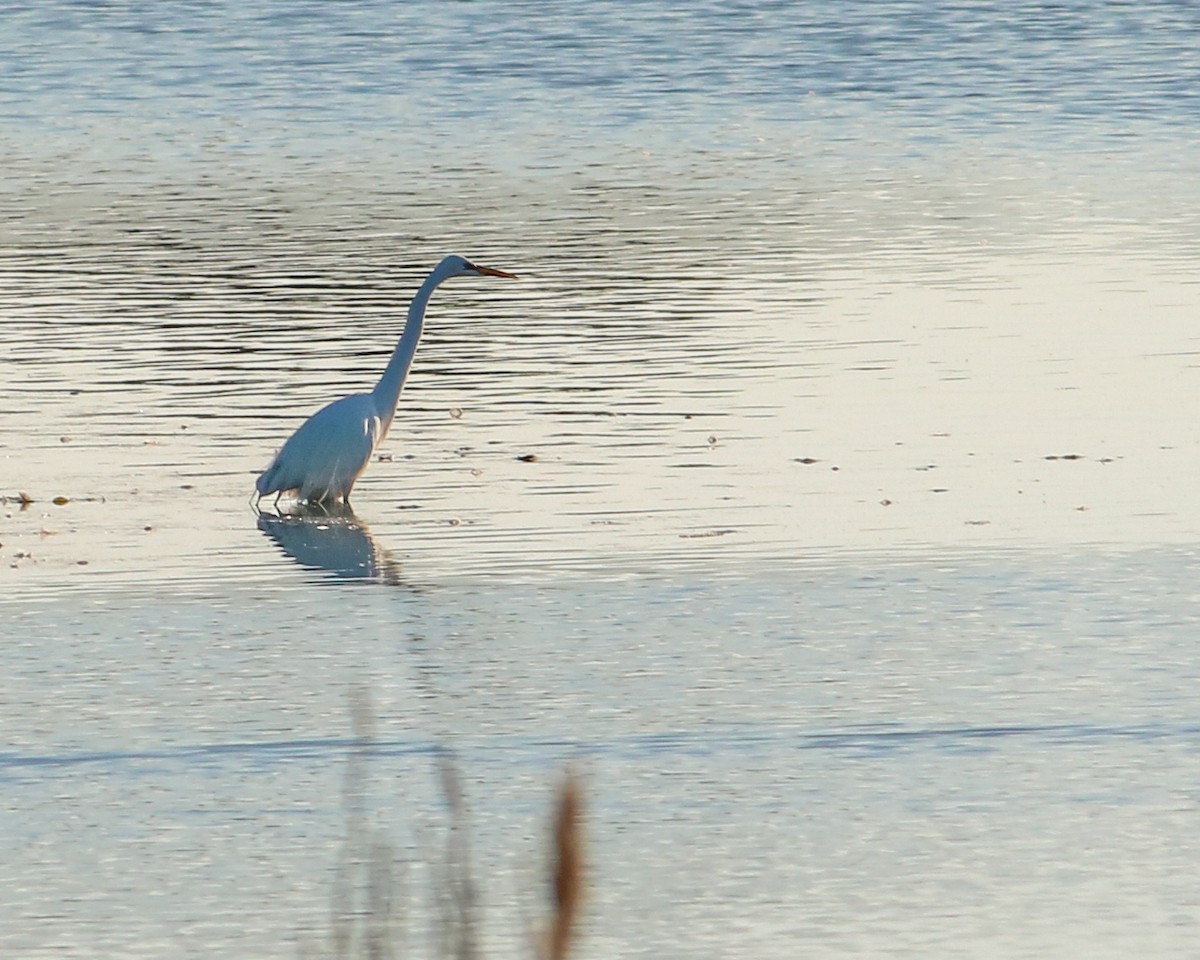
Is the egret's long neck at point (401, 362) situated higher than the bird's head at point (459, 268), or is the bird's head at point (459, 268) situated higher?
the bird's head at point (459, 268)

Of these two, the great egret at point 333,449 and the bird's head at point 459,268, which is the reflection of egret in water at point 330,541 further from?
the bird's head at point 459,268

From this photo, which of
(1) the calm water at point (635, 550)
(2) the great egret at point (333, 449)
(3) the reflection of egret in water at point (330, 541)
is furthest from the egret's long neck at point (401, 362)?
(3) the reflection of egret in water at point (330, 541)

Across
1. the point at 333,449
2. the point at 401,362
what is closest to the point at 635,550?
the point at 333,449

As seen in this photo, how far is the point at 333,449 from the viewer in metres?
10.5

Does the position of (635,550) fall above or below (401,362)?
above

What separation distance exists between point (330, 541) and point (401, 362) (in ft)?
4.67

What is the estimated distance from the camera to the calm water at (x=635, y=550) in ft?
20.9

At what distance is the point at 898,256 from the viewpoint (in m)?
16.4

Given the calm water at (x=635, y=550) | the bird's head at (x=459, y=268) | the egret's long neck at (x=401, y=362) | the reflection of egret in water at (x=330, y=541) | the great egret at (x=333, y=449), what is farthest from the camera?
the bird's head at (x=459, y=268)

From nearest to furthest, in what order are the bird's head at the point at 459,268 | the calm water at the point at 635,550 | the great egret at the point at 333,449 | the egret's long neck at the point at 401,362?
the calm water at the point at 635,550 → the great egret at the point at 333,449 → the egret's long neck at the point at 401,362 → the bird's head at the point at 459,268

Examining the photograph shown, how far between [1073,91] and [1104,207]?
8.05m

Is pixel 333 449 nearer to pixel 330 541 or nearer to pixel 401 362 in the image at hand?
pixel 330 541

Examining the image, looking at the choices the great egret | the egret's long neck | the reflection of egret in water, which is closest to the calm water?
the reflection of egret in water

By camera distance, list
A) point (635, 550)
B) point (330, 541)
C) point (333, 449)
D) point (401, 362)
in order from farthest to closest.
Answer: point (401, 362) → point (333, 449) → point (330, 541) → point (635, 550)
